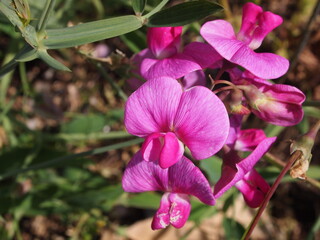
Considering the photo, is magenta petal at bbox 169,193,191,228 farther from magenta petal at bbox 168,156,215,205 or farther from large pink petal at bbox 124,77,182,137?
large pink petal at bbox 124,77,182,137

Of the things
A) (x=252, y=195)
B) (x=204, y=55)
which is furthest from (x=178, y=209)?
(x=204, y=55)

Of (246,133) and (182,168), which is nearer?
(182,168)

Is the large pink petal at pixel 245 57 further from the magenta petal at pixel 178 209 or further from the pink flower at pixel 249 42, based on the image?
the magenta petal at pixel 178 209

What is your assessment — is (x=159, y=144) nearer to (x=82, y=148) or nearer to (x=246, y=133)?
(x=246, y=133)

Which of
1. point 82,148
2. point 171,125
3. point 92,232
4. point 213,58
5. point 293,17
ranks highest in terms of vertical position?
point 213,58

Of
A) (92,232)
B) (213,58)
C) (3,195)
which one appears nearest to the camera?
(213,58)

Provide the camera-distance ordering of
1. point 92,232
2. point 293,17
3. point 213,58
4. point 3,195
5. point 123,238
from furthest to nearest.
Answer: point 293,17 → point 123,238 → point 92,232 → point 3,195 → point 213,58

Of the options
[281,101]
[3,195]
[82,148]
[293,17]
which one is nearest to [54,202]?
[3,195]
